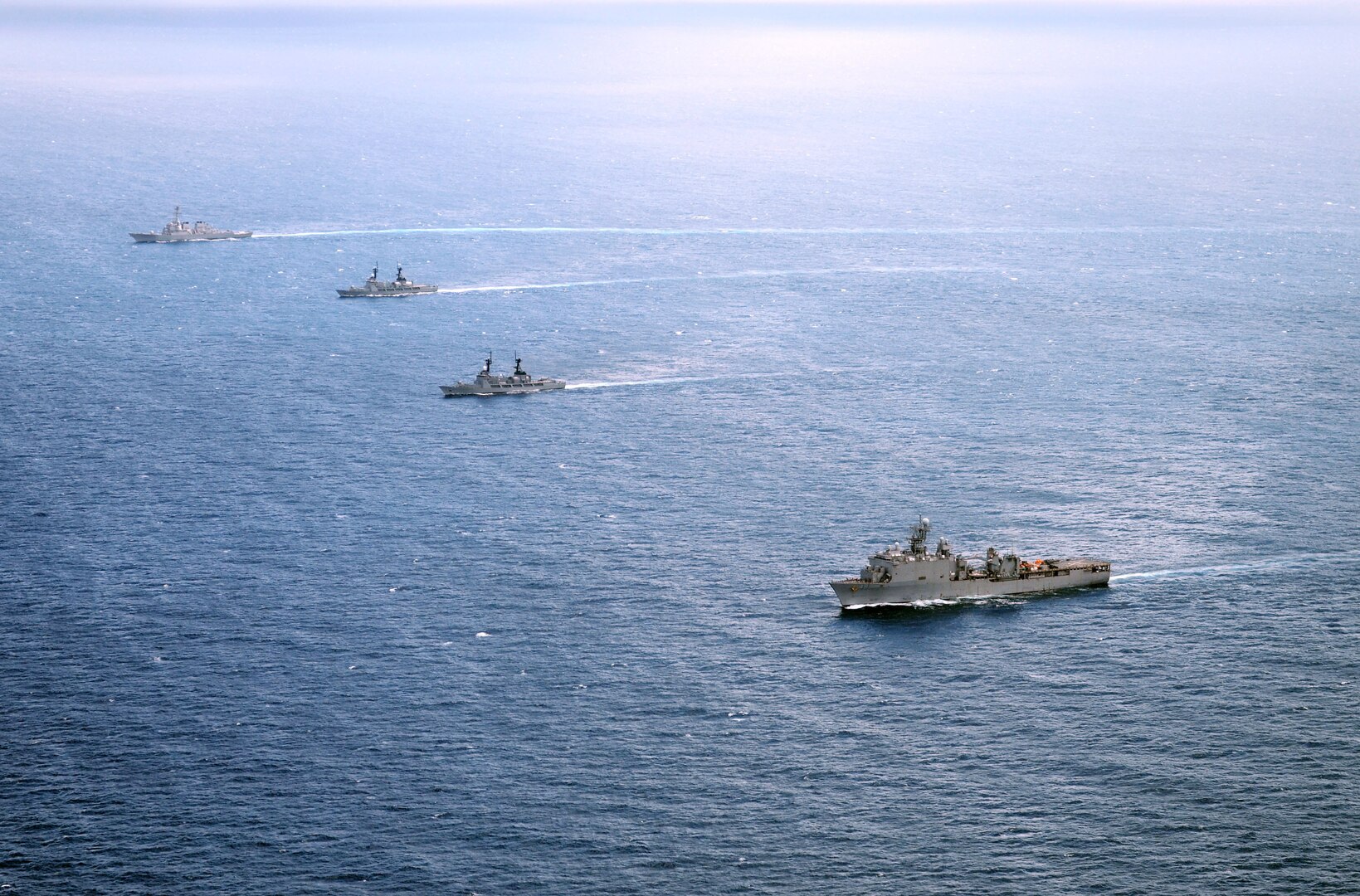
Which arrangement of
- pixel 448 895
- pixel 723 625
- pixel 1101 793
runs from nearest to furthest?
pixel 448 895 → pixel 1101 793 → pixel 723 625

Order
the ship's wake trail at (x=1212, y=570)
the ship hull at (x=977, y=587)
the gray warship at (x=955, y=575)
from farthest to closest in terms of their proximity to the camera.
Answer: the ship's wake trail at (x=1212, y=570) → the gray warship at (x=955, y=575) → the ship hull at (x=977, y=587)

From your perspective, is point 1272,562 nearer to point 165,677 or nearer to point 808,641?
point 808,641

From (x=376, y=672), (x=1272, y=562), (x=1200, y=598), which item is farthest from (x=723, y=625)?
(x=1272, y=562)

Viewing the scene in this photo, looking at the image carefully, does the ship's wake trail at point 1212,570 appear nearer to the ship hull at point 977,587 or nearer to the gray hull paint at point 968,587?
the gray hull paint at point 968,587

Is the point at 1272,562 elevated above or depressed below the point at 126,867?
above

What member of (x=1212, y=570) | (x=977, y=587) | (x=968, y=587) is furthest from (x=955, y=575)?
(x=1212, y=570)

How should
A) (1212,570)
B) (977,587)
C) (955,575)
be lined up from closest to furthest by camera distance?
(955,575) → (977,587) → (1212,570)

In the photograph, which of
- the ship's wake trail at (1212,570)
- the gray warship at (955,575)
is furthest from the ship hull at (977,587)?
the ship's wake trail at (1212,570)

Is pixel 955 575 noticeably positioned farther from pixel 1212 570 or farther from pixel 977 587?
pixel 1212 570
